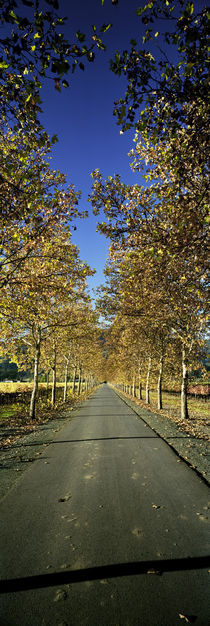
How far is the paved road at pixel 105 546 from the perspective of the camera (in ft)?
9.70

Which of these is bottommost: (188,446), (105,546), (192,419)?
(192,419)

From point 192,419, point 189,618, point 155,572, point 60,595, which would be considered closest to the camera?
point 189,618

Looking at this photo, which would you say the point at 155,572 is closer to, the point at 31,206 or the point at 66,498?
the point at 66,498

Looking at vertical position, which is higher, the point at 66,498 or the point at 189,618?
the point at 189,618

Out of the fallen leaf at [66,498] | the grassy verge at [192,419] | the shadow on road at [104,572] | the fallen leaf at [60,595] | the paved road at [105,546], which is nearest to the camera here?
the paved road at [105,546]

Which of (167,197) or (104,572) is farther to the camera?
(167,197)

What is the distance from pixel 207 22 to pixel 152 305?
10141 millimetres

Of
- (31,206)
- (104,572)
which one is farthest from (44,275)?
(104,572)

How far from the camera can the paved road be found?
296 centimetres

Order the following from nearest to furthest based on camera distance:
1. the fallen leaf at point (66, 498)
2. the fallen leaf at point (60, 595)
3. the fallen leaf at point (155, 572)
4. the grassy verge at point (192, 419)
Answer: the fallen leaf at point (60, 595) → the fallen leaf at point (155, 572) → the fallen leaf at point (66, 498) → the grassy verge at point (192, 419)

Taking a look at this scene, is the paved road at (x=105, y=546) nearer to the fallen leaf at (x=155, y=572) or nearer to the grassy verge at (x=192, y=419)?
the fallen leaf at (x=155, y=572)

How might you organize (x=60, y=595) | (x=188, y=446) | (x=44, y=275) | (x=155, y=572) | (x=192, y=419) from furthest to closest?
(x=192, y=419), (x=44, y=275), (x=188, y=446), (x=155, y=572), (x=60, y=595)

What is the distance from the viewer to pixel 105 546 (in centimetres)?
402

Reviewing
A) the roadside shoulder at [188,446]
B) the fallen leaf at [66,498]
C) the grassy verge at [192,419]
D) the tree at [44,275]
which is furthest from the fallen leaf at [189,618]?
the grassy verge at [192,419]
